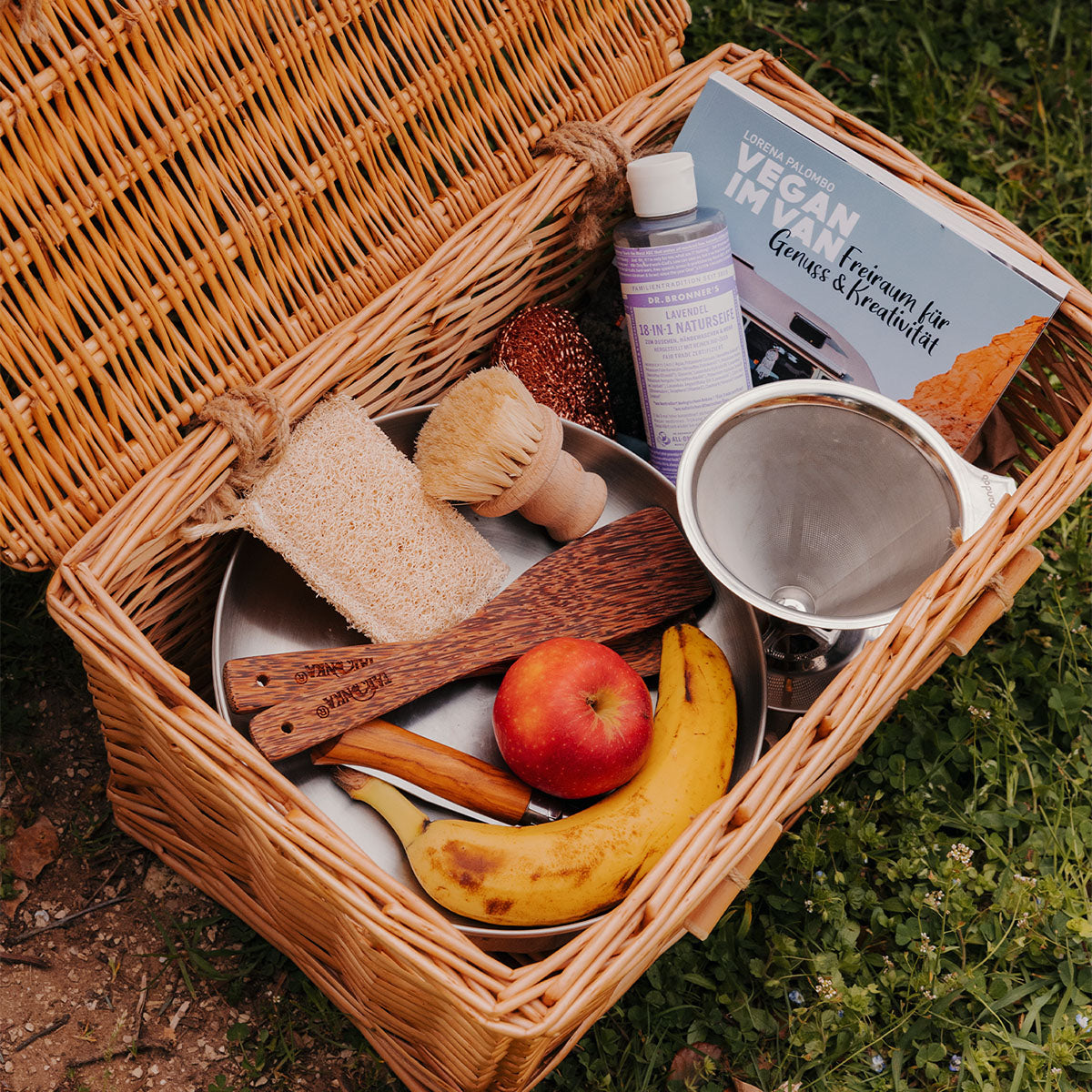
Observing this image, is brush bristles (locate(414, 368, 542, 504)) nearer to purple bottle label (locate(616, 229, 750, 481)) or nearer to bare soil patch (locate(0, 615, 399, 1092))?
purple bottle label (locate(616, 229, 750, 481))

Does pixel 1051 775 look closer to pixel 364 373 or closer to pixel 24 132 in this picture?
pixel 364 373

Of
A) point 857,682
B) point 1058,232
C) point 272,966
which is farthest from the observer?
point 1058,232

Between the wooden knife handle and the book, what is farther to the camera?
the book

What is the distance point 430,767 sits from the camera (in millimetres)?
867

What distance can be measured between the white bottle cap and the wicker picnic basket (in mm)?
82

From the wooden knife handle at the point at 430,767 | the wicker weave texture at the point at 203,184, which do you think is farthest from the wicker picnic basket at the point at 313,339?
the wooden knife handle at the point at 430,767

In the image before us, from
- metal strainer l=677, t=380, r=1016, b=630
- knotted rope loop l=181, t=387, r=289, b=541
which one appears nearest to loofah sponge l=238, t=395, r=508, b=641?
knotted rope loop l=181, t=387, r=289, b=541

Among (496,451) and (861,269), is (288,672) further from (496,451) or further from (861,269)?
(861,269)

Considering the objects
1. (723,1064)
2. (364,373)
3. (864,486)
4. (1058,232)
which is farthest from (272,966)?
(1058,232)

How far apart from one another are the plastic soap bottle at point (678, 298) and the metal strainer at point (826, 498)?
10 centimetres

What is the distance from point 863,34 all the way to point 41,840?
1.61 metres

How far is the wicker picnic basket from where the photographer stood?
2.34 feet

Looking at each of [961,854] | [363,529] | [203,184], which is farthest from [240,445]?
[961,854]

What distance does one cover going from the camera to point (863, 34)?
1567 mm
